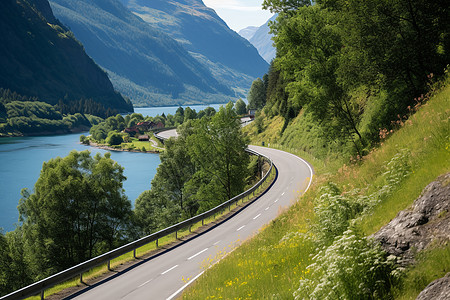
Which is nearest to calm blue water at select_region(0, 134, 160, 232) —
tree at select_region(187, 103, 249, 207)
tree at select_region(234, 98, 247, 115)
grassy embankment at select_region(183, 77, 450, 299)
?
tree at select_region(187, 103, 249, 207)

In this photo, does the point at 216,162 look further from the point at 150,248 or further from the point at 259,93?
the point at 259,93

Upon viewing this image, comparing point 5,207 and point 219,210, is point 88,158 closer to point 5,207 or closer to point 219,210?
point 219,210

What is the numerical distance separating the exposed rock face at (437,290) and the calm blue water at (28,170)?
6601 cm

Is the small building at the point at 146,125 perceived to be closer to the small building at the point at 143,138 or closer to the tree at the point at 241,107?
the small building at the point at 143,138

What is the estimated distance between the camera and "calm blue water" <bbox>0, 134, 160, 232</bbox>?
7070cm

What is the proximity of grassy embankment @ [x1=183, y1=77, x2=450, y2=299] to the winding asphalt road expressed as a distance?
236 cm

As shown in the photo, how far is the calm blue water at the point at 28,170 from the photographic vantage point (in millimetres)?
70700

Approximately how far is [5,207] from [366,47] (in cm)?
7149

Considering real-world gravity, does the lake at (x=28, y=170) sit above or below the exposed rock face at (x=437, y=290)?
below

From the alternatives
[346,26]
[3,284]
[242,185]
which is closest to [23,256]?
[3,284]

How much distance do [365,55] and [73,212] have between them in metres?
29.2

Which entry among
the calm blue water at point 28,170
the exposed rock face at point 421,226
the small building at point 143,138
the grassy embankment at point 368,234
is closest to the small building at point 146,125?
the small building at point 143,138

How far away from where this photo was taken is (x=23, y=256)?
3584 cm

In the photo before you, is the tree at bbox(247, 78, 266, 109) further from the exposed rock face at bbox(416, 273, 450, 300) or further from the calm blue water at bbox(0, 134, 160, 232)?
the exposed rock face at bbox(416, 273, 450, 300)
